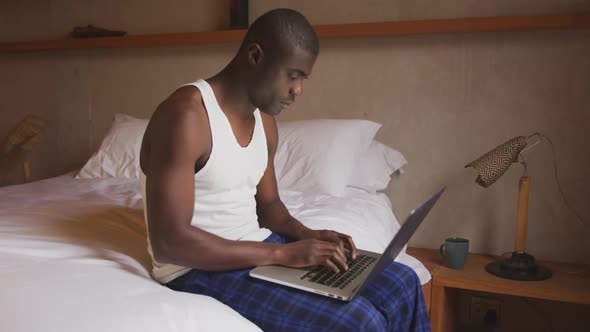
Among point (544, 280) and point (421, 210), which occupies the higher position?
point (421, 210)

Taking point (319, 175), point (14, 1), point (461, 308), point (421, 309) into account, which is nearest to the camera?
point (421, 309)

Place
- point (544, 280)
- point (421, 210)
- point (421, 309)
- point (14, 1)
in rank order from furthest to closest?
point (14, 1) < point (544, 280) < point (421, 309) < point (421, 210)

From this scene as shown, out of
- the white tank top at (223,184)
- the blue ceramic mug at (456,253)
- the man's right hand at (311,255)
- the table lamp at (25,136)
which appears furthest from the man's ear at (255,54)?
the table lamp at (25,136)

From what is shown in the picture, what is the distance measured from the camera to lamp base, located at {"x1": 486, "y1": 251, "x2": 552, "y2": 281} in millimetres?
1754

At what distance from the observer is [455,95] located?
2135mm

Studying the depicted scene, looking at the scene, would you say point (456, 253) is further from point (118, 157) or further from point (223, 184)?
point (118, 157)

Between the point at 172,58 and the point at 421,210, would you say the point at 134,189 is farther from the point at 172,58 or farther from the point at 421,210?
the point at 421,210

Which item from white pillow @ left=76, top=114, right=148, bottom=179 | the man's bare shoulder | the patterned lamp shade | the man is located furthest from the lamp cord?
white pillow @ left=76, top=114, right=148, bottom=179

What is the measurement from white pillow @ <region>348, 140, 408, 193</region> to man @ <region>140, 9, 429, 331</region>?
857mm

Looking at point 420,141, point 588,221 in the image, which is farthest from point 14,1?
point 588,221

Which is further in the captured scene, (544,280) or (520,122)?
(520,122)

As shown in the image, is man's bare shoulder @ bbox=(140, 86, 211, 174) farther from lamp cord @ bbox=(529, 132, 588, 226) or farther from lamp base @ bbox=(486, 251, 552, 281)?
lamp cord @ bbox=(529, 132, 588, 226)

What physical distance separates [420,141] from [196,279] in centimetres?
143

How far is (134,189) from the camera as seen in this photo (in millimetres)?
1977
